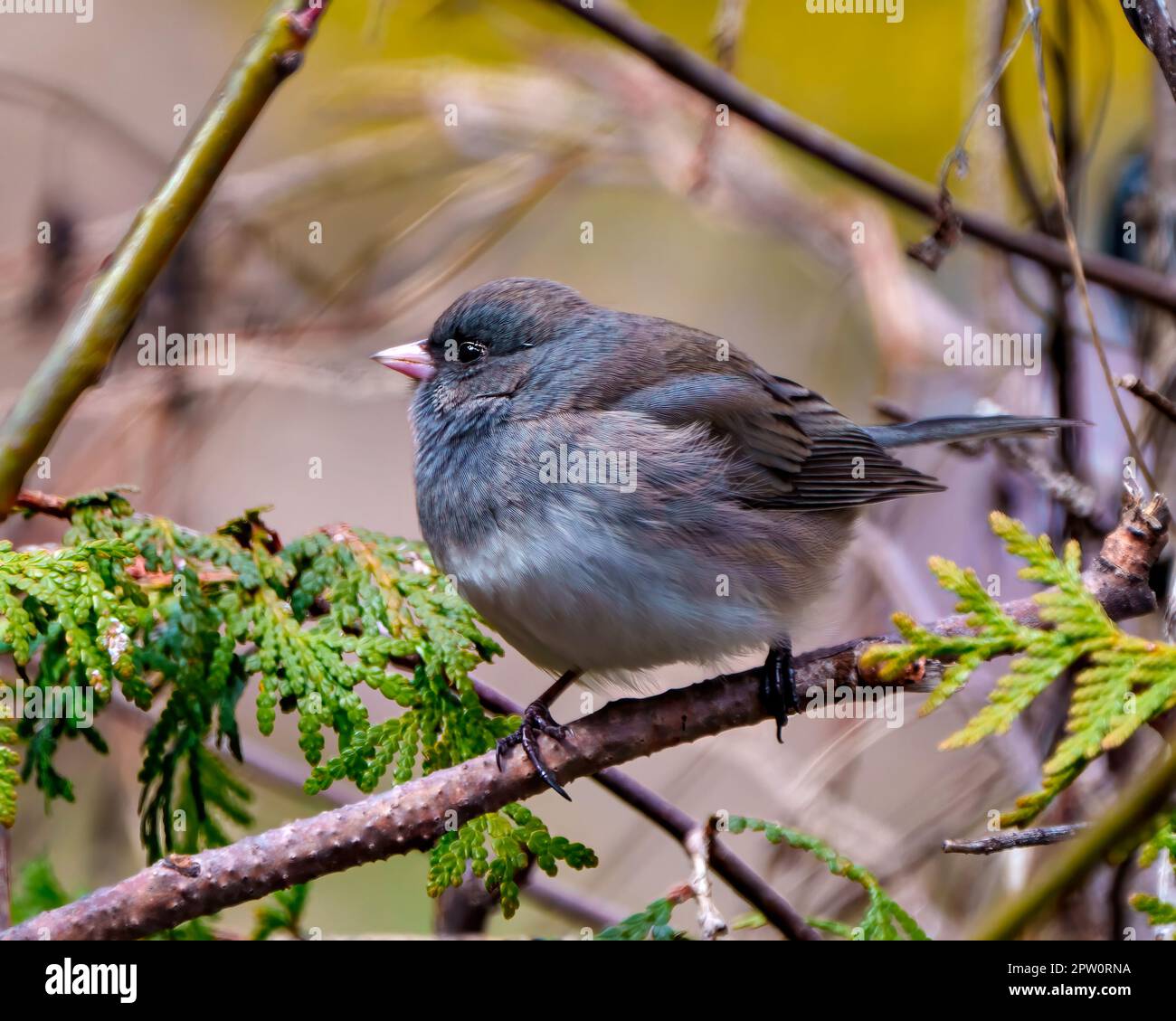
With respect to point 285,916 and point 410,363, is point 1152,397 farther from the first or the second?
point 410,363

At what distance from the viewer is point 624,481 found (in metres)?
2.00

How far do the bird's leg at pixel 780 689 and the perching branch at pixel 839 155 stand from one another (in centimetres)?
80

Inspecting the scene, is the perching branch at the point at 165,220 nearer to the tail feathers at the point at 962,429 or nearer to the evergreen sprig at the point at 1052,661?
the evergreen sprig at the point at 1052,661

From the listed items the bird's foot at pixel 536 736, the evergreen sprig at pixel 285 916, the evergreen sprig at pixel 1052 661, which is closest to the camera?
the evergreen sprig at pixel 1052 661

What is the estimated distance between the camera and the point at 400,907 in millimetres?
2891

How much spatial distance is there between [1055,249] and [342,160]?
5.40 feet

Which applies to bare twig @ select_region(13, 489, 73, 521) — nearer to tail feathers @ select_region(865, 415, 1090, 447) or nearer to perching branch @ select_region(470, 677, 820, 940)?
perching branch @ select_region(470, 677, 820, 940)

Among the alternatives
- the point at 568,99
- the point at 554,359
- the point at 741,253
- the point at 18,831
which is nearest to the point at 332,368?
the point at 554,359

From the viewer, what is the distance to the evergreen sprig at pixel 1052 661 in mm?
1042
